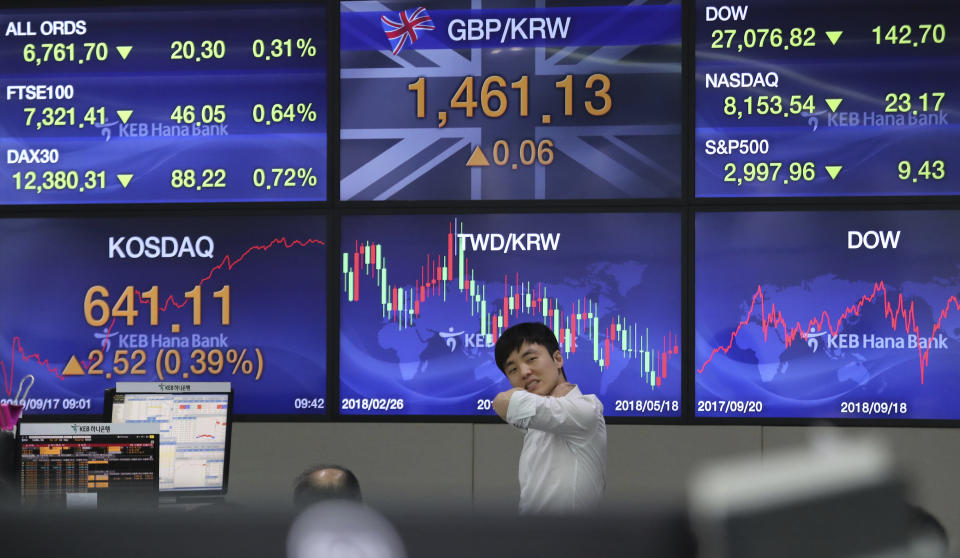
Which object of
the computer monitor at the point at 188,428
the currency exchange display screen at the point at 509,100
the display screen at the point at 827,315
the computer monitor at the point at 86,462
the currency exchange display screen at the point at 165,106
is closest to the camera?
the computer monitor at the point at 86,462

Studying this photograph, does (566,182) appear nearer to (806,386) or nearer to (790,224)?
(790,224)

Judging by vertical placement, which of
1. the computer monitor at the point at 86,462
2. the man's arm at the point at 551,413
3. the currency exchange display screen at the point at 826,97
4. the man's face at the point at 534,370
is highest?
the currency exchange display screen at the point at 826,97

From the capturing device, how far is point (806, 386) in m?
3.75

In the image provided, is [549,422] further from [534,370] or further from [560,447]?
[534,370]

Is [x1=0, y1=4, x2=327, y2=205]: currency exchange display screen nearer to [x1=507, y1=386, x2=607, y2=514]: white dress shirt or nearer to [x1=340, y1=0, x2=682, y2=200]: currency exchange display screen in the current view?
[x1=340, y1=0, x2=682, y2=200]: currency exchange display screen

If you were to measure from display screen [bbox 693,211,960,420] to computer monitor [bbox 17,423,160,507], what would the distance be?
2.11 metres

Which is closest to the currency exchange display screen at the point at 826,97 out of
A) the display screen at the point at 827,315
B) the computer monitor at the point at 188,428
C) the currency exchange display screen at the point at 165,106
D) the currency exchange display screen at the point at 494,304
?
the display screen at the point at 827,315

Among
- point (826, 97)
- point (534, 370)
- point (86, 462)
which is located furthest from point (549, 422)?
point (826, 97)

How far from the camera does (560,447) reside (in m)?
2.70

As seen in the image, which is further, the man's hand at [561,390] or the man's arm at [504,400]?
the man's hand at [561,390]

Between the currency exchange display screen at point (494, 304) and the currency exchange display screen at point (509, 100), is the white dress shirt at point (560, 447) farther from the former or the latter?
the currency exchange display screen at point (509, 100)

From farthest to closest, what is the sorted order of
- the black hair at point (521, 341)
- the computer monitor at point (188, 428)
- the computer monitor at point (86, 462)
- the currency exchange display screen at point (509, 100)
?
the currency exchange display screen at point (509, 100)
the computer monitor at point (188, 428)
the black hair at point (521, 341)
the computer monitor at point (86, 462)

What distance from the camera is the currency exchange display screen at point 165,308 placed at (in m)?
3.95

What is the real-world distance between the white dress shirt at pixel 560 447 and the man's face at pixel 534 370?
10 cm
